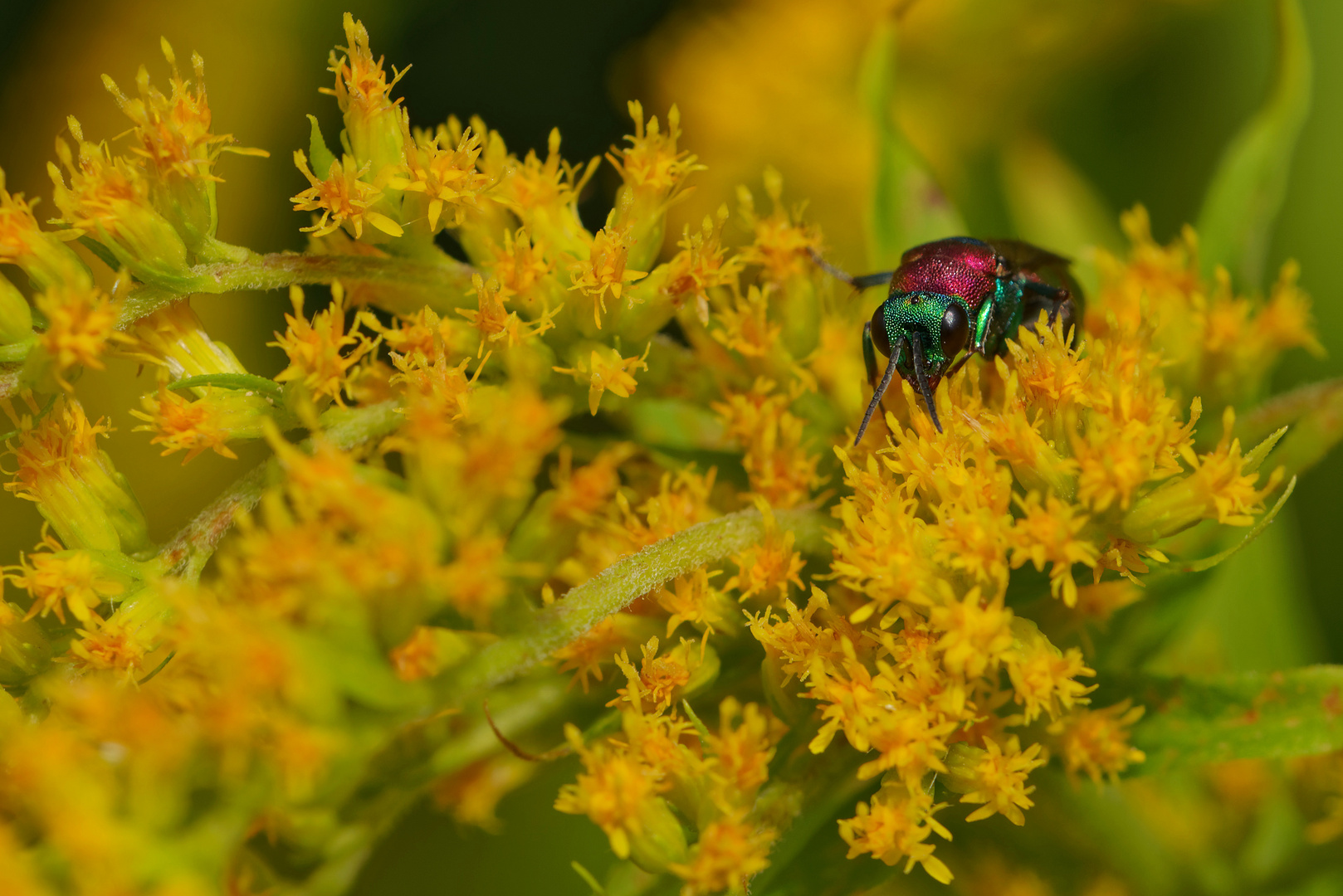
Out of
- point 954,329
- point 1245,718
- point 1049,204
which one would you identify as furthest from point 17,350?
point 1049,204

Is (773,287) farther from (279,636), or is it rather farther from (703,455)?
(279,636)

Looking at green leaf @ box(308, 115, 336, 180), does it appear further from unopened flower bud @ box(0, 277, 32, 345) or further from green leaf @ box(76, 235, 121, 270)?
unopened flower bud @ box(0, 277, 32, 345)

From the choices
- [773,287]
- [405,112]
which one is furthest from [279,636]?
[773,287]

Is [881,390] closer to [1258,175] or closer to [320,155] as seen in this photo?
[320,155]

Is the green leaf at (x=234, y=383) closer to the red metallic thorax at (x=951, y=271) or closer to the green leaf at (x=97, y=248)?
the green leaf at (x=97, y=248)

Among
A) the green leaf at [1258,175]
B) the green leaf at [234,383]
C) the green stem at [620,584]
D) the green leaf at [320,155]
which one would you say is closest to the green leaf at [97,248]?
the green leaf at [234,383]

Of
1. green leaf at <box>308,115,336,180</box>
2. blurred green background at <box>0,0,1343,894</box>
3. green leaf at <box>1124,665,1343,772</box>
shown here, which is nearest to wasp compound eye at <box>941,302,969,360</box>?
green leaf at <box>1124,665,1343,772</box>
